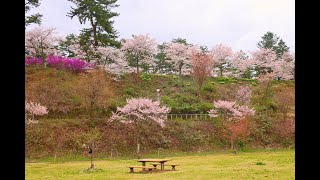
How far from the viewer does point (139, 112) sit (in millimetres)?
34938

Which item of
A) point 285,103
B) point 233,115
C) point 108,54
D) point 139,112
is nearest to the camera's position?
point 139,112

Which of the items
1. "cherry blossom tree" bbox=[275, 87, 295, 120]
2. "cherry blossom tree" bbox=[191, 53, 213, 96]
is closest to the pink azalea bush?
"cherry blossom tree" bbox=[191, 53, 213, 96]

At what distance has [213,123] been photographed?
127 ft

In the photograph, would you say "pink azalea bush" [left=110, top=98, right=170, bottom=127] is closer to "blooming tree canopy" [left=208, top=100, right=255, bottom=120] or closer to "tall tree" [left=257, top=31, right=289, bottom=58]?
"blooming tree canopy" [left=208, top=100, right=255, bottom=120]

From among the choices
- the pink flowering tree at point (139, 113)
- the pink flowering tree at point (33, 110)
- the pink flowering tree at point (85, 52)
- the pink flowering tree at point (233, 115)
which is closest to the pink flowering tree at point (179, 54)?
the pink flowering tree at point (85, 52)

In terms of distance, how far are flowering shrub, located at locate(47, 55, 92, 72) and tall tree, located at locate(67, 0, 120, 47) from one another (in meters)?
3.77

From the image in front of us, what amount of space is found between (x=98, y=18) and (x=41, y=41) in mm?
7329

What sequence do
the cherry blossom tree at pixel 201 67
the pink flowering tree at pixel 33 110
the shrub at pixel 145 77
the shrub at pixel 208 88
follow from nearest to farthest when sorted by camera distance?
the pink flowering tree at pixel 33 110 < the cherry blossom tree at pixel 201 67 < the shrub at pixel 208 88 < the shrub at pixel 145 77

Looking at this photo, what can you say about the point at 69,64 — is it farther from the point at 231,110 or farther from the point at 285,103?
the point at 285,103

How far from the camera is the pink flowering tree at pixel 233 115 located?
33500mm

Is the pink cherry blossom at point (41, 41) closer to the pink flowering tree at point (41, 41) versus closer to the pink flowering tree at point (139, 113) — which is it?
the pink flowering tree at point (41, 41)

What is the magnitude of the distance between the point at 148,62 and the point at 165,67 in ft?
34.0

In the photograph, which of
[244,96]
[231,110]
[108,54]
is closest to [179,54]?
[108,54]

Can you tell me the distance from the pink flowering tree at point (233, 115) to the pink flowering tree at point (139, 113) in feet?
19.3
